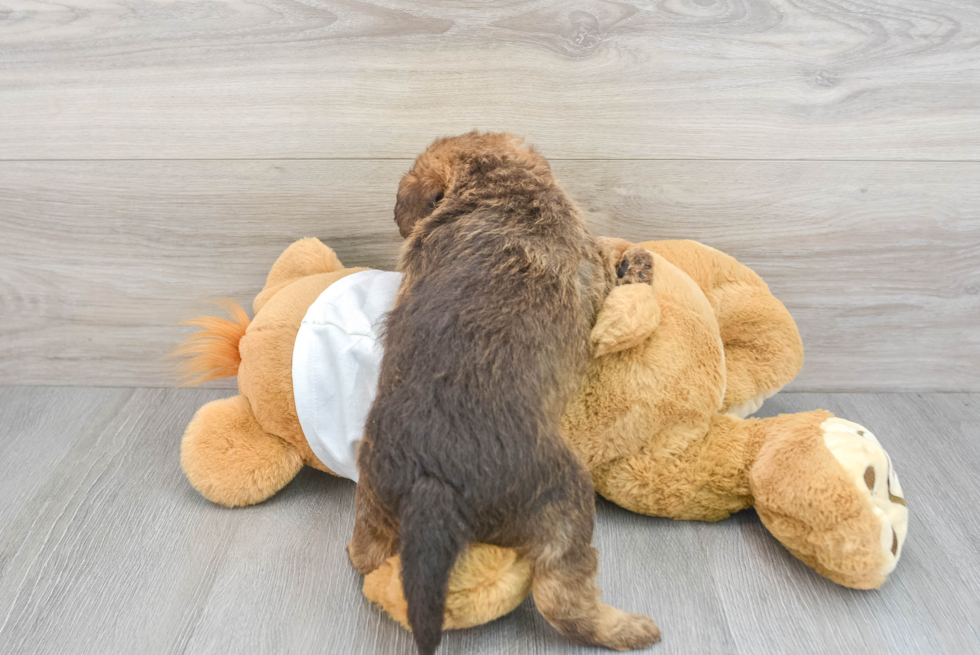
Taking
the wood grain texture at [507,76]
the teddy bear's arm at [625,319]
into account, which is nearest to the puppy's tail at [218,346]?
the wood grain texture at [507,76]

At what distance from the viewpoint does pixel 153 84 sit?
3.37ft

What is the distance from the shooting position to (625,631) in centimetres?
73

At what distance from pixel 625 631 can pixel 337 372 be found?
1.49 ft

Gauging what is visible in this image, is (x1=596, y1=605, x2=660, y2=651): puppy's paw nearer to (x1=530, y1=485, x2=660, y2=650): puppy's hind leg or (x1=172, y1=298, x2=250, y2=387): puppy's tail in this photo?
(x1=530, y1=485, x2=660, y2=650): puppy's hind leg

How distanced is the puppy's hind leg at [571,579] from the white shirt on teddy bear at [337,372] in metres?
0.28

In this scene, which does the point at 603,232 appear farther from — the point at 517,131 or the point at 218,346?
the point at 218,346

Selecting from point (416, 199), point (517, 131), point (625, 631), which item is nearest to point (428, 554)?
point (625, 631)

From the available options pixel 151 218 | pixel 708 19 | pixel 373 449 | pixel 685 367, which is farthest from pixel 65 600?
pixel 708 19

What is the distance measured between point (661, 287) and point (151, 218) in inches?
32.2

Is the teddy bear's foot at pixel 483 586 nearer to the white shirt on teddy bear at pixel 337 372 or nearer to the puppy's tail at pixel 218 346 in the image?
the white shirt on teddy bear at pixel 337 372

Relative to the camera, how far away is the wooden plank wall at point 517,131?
978 millimetres

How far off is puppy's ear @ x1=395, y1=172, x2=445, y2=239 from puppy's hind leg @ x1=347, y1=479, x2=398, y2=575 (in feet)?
1.02

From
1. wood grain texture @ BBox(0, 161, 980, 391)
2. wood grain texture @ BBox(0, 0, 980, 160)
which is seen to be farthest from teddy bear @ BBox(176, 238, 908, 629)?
wood grain texture @ BBox(0, 0, 980, 160)

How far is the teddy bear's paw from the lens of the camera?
0.77 meters
